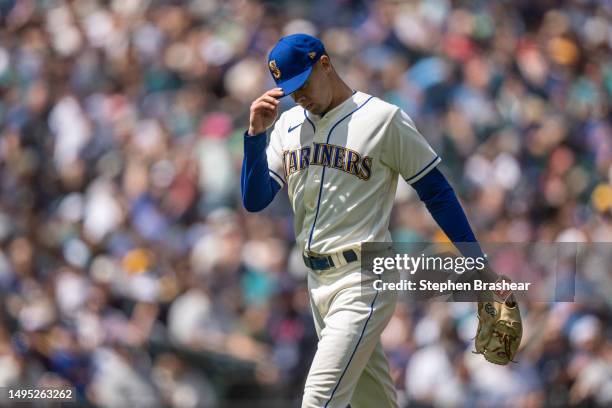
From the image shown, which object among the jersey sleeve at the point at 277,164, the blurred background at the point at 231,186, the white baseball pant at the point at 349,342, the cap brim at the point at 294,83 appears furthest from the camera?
the blurred background at the point at 231,186

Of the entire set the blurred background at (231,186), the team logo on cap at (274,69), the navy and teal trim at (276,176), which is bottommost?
the blurred background at (231,186)

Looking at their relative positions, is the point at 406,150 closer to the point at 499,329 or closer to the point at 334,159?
the point at 334,159

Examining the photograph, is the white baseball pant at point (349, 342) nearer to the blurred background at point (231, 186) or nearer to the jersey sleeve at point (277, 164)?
the jersey sleeve at point (277, 164)

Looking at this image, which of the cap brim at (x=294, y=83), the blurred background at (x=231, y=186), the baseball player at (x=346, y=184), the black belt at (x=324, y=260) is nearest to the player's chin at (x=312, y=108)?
the baseball player at (x=346, y=184)

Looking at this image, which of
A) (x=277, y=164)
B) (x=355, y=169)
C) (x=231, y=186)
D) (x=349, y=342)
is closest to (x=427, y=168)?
(x=355, y=169)

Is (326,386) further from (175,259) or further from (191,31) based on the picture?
(191,31)

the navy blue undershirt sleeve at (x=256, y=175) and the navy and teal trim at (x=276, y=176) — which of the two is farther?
the navy and teal trim at (x=276, y=176)

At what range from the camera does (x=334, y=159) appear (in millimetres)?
4609

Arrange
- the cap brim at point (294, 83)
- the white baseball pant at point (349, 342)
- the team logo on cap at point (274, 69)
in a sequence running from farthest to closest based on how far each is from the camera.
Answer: the team logo on cap at point (274, 69) → the cap brim at point (294, 83) → the white baseball pant at point (349, 342)

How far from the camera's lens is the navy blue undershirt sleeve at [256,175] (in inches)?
183

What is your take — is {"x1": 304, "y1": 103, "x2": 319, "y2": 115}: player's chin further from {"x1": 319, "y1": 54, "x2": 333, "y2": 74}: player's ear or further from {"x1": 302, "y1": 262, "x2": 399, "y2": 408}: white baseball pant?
{"x1": 302, "y1": 262, "x2": 399, "y2": 408}: white baseball pant

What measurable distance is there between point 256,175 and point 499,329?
1.13 m

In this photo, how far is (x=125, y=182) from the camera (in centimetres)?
989

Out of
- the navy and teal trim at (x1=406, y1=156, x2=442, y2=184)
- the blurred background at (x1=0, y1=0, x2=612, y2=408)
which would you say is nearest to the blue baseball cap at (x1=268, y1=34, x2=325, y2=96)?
A: the navy and teal trim at (x1=406, y1=156, x2=442, y2=184)
